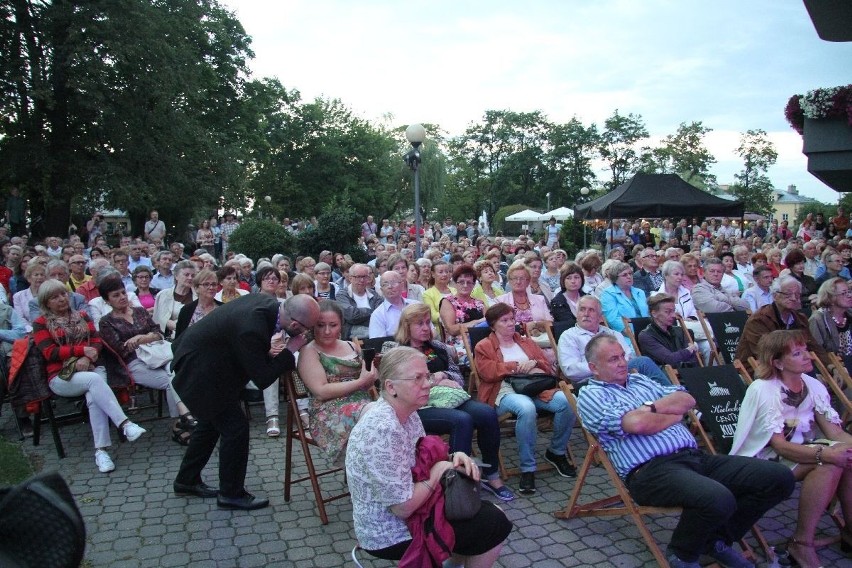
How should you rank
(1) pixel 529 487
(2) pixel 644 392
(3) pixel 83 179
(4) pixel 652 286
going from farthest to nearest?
(3) pixel 83 179 < (4) pixel 652 286 < (1) pixel 529 487 < (2) pixel 644 392

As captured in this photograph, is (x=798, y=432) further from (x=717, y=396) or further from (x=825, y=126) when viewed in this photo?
(x=825, y=126)

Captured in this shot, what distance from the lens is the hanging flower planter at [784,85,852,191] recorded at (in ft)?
29.0

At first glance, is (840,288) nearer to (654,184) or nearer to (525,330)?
(525,330)

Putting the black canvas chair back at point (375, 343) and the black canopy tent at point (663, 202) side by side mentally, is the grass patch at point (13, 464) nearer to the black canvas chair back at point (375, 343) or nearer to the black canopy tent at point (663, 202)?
the black canvas chair back at point (375, 343)

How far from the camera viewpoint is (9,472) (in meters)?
4.80

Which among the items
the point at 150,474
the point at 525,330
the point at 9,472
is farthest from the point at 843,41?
the point at 9,472

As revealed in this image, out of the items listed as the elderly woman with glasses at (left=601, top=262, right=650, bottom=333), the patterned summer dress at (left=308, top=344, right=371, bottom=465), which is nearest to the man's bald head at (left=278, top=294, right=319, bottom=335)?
the patterned summer dress at (left=308, top=344, right=371, bottom=465)

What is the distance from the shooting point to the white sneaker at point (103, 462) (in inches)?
197

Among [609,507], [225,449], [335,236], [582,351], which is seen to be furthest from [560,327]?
[335,236]

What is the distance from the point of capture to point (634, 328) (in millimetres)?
6191

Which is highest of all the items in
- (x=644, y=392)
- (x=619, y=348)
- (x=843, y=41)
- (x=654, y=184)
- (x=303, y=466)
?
(x=843, y=41)

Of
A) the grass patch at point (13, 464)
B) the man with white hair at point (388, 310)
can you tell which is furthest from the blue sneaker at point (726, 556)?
the grass patch at point (13, 464)

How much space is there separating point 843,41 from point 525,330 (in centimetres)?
712

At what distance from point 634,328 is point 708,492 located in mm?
2969
